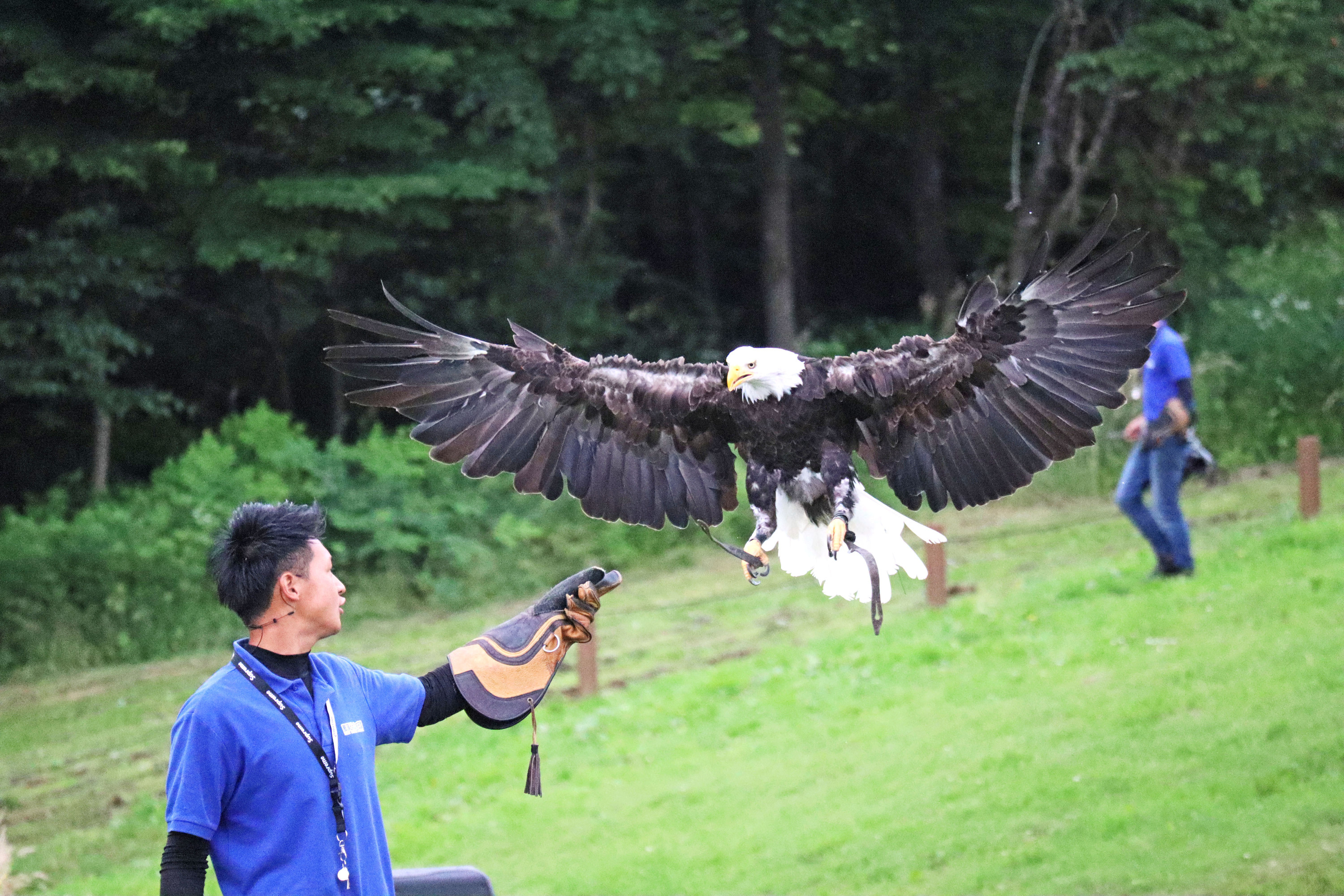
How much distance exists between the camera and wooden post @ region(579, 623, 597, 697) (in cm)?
838

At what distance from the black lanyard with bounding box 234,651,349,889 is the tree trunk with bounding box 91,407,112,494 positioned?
10178 mm

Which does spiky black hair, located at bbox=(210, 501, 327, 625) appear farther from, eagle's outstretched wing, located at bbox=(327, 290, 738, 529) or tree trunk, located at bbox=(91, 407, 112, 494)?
tree trunk, located at bbox=(91, 407, 112, 494)

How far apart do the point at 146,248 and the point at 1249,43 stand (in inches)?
388

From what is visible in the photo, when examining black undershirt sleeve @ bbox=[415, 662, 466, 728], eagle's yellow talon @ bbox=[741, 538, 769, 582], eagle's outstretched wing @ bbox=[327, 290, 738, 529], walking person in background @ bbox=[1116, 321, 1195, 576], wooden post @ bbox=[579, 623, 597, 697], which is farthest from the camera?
wooden post @ bbox=[579, 623, 597, 697]

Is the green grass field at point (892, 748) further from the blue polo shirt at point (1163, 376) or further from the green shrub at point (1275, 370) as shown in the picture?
the green shrub at point (1275, 370)

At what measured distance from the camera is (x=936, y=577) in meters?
8.71

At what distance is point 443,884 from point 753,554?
1202 millimetres

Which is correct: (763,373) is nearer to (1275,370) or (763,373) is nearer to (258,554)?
(258,554)

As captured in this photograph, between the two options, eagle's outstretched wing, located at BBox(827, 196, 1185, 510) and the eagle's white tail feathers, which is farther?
the eagle's white tail feathers

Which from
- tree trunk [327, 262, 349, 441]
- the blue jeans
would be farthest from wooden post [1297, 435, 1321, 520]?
tree trunk [327, 262, 349, 441]

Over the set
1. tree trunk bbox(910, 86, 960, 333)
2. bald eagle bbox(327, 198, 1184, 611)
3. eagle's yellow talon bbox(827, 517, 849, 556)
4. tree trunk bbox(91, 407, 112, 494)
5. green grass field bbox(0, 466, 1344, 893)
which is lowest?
green grass field bbox(0, 466, 1344, 893)

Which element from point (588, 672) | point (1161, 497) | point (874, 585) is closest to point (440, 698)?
point (874, 585)

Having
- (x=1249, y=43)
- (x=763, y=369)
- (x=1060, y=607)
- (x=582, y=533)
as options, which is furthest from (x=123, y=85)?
(x=1249, y=43)

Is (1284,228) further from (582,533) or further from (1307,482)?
(582,533)
